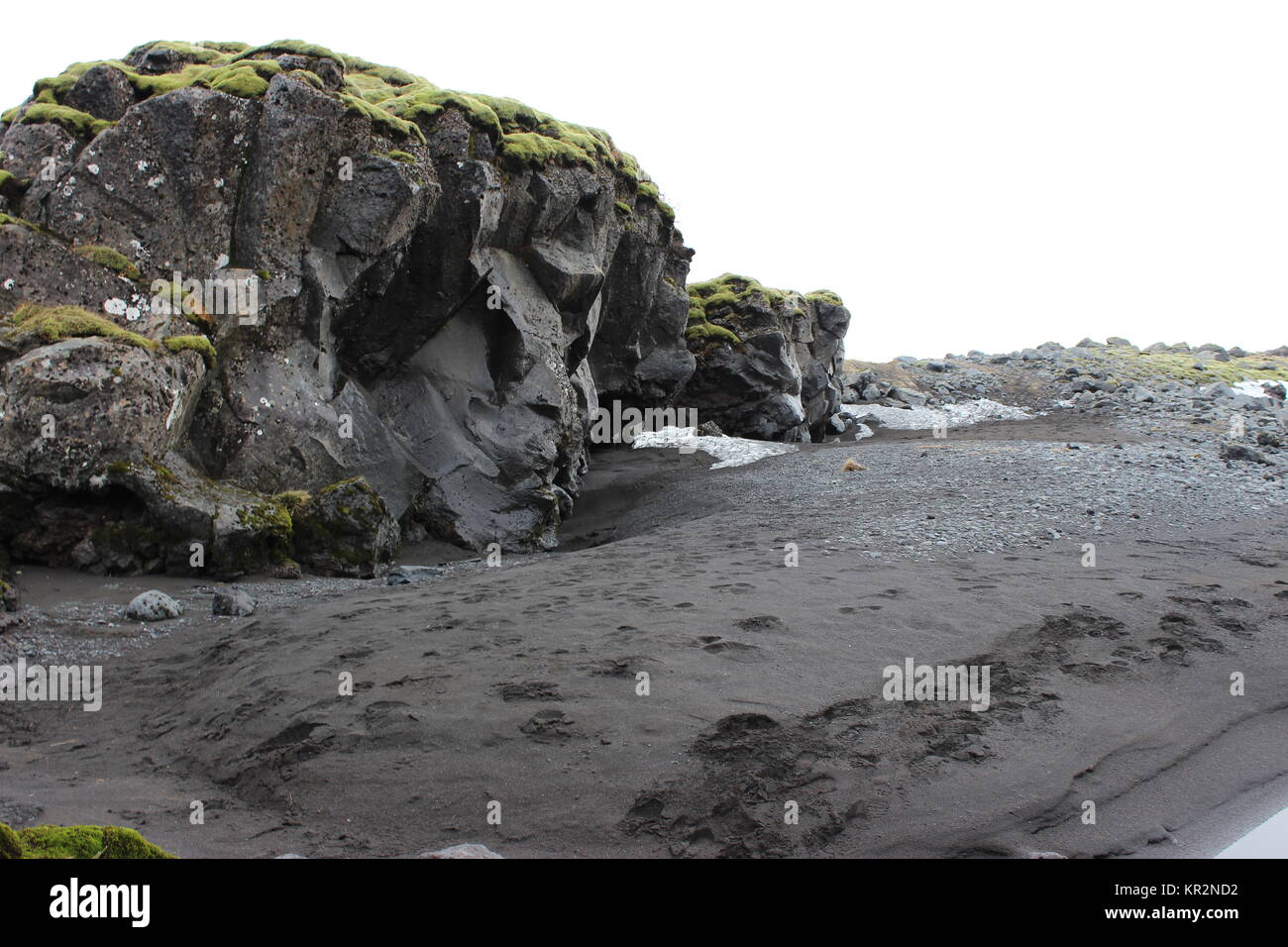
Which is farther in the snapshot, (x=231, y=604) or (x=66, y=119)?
(x=66, y=119)

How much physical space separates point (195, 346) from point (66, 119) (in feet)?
20.1

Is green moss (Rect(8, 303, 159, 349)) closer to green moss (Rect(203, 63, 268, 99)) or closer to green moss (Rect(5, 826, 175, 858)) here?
green moss (Rect(203, 63, 268, 99))

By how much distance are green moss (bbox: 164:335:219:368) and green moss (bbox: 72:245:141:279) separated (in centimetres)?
168

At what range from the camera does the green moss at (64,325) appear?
50.6 feet

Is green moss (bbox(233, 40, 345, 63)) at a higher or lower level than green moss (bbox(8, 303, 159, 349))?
higher

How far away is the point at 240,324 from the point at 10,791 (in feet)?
41.3

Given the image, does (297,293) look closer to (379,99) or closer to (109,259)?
(109,259)

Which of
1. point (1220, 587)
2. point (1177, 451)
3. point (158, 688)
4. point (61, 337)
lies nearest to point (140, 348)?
point (61, 337)

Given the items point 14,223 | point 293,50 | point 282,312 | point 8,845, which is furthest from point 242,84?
point 8,845

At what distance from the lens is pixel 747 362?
41906 millimetres

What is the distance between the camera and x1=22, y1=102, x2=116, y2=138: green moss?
18.6 metres

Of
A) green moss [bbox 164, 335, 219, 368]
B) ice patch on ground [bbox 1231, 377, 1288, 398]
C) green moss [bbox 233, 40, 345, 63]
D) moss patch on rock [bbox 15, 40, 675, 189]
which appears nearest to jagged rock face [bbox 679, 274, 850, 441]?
moss patch on rock [bbox 15, 40, 675, 189]

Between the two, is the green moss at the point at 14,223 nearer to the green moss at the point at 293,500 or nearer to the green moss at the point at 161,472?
the green moss at the point at 161,472

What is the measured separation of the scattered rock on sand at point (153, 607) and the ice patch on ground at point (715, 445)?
66.3 ft
